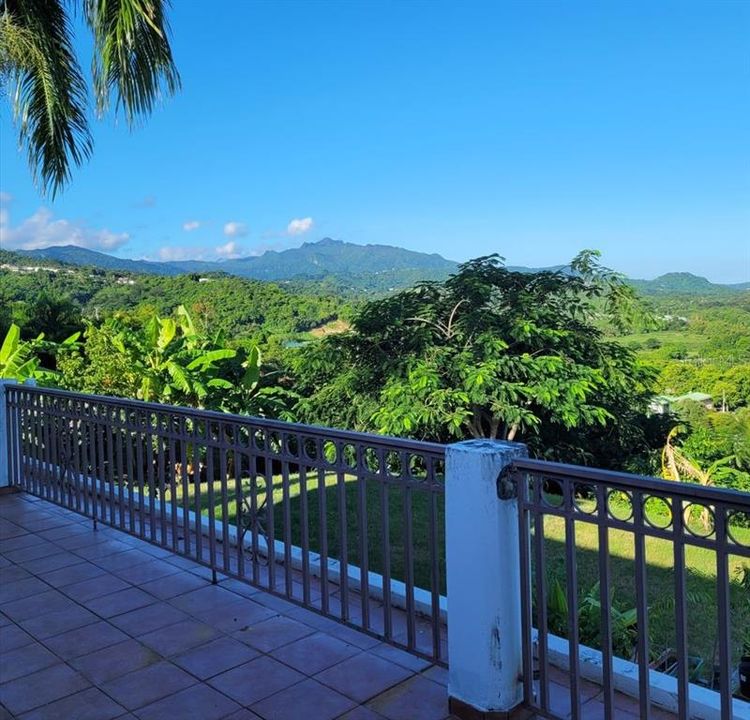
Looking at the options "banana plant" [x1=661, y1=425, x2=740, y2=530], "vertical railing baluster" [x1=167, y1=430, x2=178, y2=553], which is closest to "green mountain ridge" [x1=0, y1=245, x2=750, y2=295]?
"banana plant" [x1=661, y1=425, x2=740, y2=530]

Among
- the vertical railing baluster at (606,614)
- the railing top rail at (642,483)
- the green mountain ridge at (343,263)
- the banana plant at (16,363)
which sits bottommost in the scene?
the vertical railing baluster at (606,614)

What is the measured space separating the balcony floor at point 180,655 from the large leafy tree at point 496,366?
729cm

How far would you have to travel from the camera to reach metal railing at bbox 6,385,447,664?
273cm

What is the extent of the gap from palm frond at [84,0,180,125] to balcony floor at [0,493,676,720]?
15.7 feet

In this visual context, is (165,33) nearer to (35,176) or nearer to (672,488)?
(35,176)

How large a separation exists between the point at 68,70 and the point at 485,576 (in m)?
7.51

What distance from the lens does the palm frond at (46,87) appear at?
684 cm

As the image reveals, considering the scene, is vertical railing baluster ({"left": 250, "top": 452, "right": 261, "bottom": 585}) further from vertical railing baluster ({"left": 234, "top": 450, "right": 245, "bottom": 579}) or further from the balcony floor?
the balcony floor

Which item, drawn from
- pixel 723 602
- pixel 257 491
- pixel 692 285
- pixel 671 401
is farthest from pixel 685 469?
pixel 692 285

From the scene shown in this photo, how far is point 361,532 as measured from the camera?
287 centimetres

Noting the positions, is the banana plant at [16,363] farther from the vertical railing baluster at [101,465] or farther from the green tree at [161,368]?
the vertical railing baluster at [101,465]

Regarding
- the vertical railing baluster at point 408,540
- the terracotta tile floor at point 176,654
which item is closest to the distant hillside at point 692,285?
the terracotta tile floor at point 176,654

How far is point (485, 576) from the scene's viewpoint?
2.29 metres

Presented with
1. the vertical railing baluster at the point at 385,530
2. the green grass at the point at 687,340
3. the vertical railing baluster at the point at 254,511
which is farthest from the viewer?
the green grass at the point at 687,340
